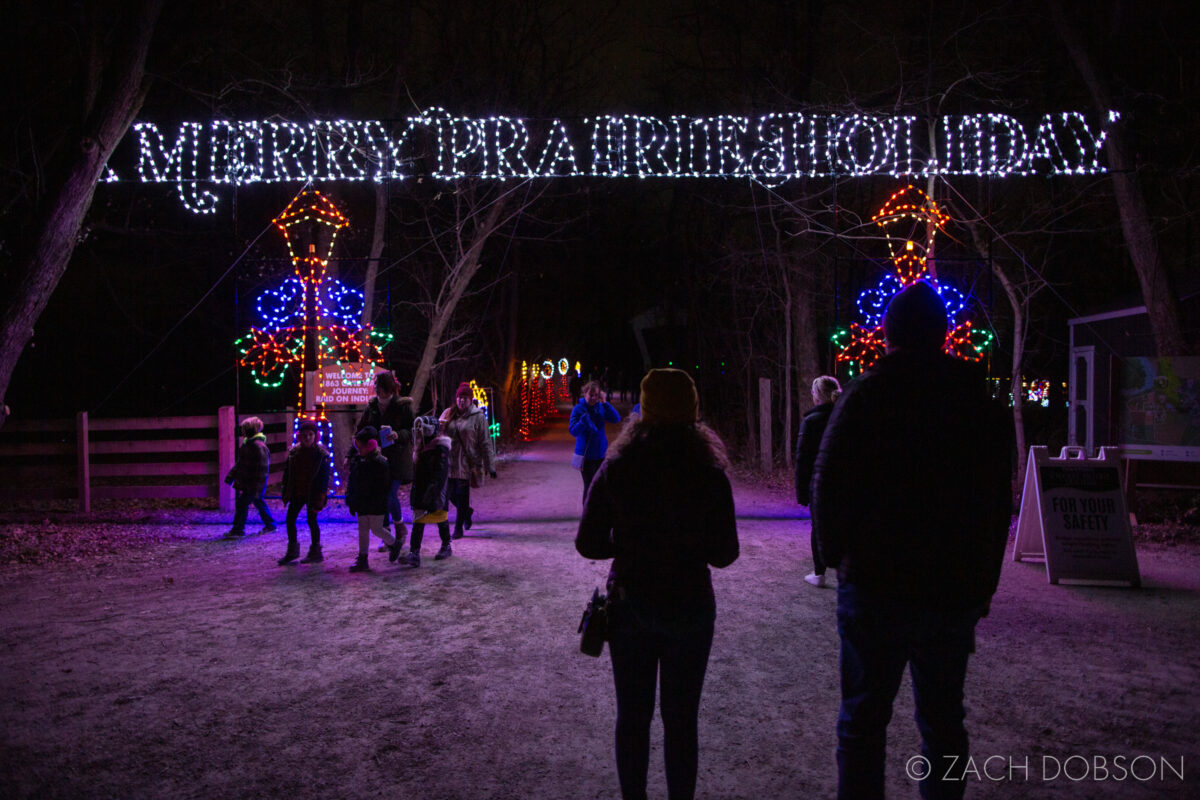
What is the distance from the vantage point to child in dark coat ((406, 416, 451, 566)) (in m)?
8.33

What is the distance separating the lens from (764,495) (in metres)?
13.9

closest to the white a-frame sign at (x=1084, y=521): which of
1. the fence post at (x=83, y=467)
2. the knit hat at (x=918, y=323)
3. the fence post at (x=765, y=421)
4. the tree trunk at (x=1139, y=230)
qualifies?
the tree trunk at (x=1139, y=230)

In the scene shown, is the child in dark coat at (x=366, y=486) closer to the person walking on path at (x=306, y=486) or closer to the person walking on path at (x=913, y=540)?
the person walking on path at (x=306, y=486)

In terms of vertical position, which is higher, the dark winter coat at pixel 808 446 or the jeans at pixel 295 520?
the dark winter coat at pixel 808 446

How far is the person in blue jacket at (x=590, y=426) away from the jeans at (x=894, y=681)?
6635 millimetres

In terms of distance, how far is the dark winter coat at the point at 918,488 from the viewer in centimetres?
269

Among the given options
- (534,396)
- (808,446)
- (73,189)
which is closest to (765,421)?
(808,446)

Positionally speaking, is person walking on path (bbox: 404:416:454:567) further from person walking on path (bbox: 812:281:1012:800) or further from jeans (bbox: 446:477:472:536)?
person walking on path (bbox: 812:281:1012:800)

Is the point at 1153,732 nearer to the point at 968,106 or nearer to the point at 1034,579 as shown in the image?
the point at 1034,579

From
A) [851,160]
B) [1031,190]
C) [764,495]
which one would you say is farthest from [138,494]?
[1031,190]

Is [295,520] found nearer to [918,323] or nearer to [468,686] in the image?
[468,686]

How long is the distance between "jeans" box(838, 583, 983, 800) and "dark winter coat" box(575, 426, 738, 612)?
511 millimetres

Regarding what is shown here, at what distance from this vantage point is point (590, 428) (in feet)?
31.1

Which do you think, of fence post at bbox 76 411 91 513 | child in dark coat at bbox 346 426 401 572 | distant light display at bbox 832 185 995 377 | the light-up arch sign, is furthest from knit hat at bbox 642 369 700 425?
fence post at bbox 76 411 91 513
